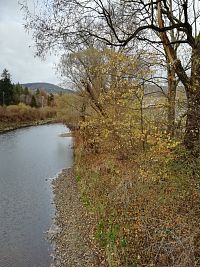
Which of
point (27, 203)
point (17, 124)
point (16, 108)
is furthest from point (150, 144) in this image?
point (16, 108)

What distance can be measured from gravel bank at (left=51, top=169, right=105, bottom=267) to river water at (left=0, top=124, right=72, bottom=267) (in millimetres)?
375

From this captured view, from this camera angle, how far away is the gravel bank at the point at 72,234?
982 centimetres

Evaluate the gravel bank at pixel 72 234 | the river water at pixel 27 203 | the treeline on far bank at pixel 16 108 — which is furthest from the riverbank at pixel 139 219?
the treeline on far bank at pixel 16 108

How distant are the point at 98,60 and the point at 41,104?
6525 centimetres

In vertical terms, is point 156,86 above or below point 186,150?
above

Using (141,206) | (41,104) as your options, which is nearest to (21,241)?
(141,206)

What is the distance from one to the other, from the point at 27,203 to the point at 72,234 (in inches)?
193

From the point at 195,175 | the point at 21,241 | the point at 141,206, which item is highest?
the point at 195,175

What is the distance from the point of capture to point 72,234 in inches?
464

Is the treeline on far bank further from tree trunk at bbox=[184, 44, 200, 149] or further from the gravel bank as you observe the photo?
tree trunk at bbox=[184, 44, 200, 149]

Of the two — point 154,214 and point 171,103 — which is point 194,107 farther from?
point 154,214

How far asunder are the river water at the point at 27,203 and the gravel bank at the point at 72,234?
375 mm

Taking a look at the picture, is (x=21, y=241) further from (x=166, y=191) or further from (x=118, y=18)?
(x=118, y=18)

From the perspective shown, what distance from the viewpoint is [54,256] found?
10.7 meters
